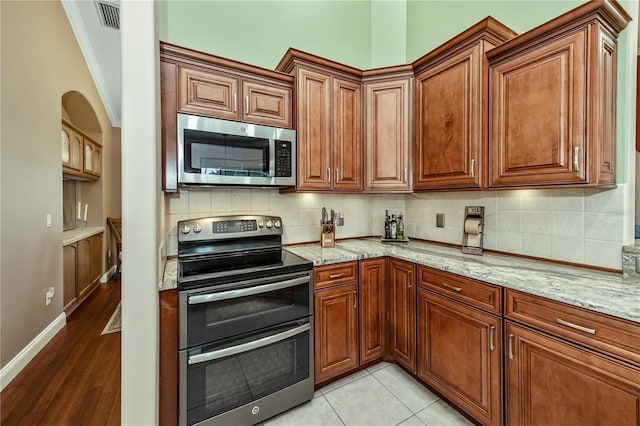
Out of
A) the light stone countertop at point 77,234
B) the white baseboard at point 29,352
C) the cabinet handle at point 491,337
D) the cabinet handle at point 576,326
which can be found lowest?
the white baseboard at point 29,352

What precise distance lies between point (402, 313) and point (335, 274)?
0.59 m

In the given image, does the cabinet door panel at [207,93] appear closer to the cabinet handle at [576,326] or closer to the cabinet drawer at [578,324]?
the cabinet drawer at [578,324]

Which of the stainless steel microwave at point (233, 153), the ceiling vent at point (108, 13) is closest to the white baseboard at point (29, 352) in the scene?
the stainless steel microwave at point (233, 153)

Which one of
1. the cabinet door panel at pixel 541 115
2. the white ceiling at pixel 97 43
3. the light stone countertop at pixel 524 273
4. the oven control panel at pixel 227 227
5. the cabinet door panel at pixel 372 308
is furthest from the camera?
the white ceiling at pixel 97 43

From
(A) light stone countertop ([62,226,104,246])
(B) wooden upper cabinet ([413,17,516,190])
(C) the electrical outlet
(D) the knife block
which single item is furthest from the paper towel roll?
(A) light stone countertop ([62,226,104,246])

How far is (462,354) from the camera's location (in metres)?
1.62

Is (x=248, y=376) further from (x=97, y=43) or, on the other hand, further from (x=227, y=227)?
A: (x=97, y=43)

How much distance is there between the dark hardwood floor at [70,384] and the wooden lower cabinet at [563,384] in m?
2.26

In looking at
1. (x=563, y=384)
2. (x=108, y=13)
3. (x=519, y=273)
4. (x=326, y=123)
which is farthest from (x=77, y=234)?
(x=563, y=384)

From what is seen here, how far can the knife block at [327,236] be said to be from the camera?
240 cm

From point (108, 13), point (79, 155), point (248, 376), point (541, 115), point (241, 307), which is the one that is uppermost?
point (108, 13)

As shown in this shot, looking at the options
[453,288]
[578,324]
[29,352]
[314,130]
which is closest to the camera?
[578,324]

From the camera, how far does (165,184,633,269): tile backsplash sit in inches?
61.1

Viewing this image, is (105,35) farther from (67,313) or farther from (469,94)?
(469,94)
